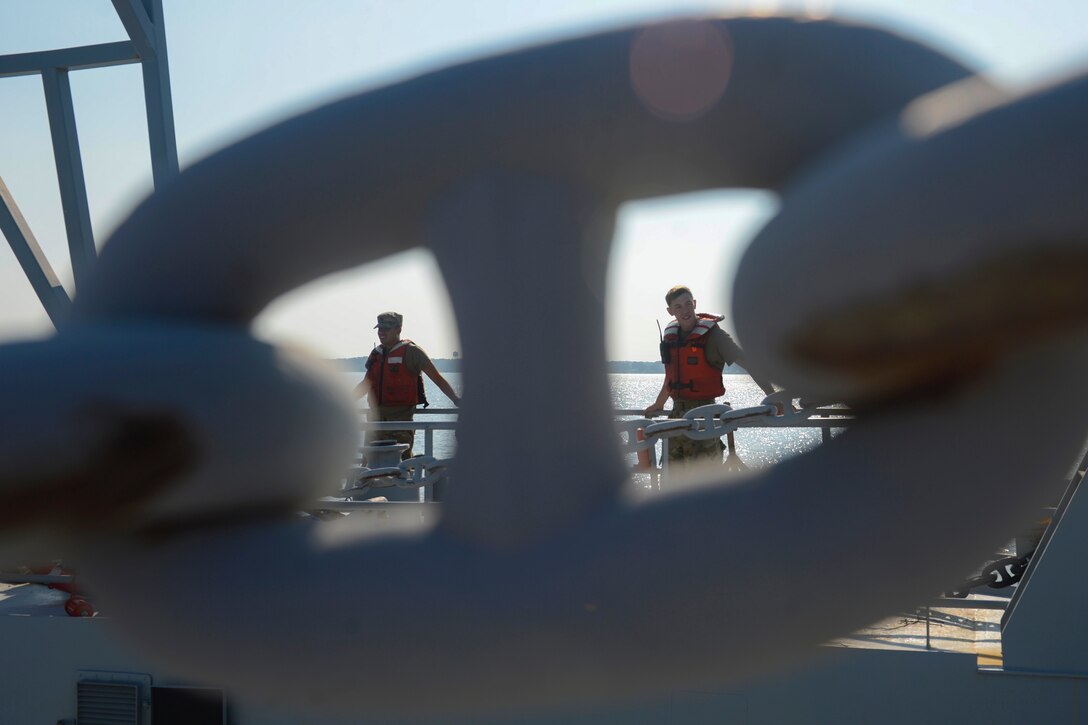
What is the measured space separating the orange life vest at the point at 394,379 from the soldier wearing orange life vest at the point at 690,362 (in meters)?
1.01

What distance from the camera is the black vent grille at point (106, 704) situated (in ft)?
13.7

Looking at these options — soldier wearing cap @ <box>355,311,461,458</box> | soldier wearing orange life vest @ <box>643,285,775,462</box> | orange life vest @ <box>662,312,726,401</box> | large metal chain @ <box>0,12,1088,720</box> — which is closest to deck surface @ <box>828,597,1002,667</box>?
soldier wearing orange life vest @ <box>643,285,775,462</box>

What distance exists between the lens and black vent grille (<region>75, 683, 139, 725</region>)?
4.17 metres

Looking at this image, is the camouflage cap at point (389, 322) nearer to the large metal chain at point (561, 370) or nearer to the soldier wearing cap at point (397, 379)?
the soldier wearing cap at point (397, 379)

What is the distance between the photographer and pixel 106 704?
167 inches

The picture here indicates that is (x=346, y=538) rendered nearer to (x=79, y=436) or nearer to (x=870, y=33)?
(x=79, y=436)

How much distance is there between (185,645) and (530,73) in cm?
38

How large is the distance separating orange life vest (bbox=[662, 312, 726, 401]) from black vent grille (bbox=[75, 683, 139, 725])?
2.67 metres

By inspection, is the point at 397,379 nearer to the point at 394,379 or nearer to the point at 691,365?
the point at 394,379

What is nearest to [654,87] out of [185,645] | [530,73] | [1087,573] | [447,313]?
[530,73]

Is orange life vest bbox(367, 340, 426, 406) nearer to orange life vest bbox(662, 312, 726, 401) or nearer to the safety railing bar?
orange life vest bbox(662, 312, 726, 401)

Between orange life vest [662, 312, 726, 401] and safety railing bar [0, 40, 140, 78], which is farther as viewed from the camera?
safety railing bar [0, 40, 140, 78]

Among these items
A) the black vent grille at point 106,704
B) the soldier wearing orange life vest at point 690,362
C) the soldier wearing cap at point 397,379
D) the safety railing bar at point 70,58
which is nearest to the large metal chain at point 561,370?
the soldier wearing orange life vest at point 690,362

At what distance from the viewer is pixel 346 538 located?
565mm
